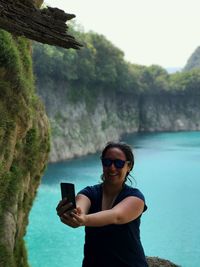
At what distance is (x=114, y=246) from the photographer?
252 cm

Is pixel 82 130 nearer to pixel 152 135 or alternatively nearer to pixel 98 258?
pixel 152 135

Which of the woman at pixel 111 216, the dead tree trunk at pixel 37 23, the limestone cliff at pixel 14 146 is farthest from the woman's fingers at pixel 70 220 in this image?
the limestone cliff at pixel 14 146

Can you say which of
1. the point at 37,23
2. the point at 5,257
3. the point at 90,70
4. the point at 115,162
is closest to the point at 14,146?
the point at 5,257

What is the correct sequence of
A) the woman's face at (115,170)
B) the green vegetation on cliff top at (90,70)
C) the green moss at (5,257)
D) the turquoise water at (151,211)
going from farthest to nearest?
the green vegetation on cliff top at (90,70), the turquoise water at (151,211), the green moss at (5,257), the woman's face at (115,170)

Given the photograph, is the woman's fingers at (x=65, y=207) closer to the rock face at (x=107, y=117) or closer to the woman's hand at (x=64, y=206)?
the woman's hand at (x=64, y=206)

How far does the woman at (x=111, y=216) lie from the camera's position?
2.41 meters

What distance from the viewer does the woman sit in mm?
2411

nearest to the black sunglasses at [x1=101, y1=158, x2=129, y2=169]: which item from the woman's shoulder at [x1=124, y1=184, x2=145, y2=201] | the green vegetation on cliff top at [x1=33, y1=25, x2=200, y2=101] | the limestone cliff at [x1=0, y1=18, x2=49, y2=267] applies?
the woman's shoulder at [x1=124, y1=184, x2=145, y2=201]

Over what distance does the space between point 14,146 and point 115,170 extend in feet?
14.6

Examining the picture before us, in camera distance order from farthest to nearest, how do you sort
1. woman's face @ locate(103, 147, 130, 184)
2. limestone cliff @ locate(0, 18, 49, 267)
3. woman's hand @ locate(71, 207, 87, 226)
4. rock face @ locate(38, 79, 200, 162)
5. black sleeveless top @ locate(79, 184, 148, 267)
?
rock face @ locate(38, 79, 200, 162) < limestone cliff @ locate(0, 18, 49, 267) < woman's face @ locate(103, 147, 130, 184) < black sleeveless top @ locate(79, 184, 148, 267) < woman's hand @ locate(71, 207, 87, 226)

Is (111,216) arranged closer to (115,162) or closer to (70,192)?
(70,192)

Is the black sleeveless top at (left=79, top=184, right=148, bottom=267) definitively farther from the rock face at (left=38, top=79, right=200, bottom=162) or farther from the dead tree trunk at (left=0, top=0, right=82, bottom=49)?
the rock face at (left=38, top=79, right=200, bottom=162)

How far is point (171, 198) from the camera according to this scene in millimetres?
25188

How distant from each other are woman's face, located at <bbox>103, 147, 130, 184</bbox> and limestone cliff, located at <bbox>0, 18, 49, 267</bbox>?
375 centimetres
